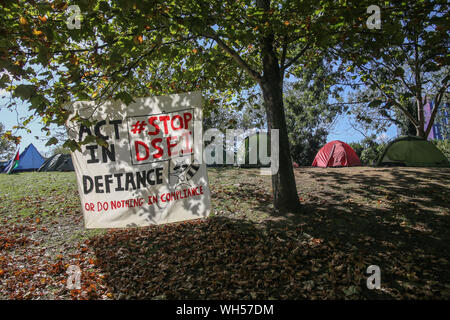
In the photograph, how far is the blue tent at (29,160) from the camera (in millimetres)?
20203

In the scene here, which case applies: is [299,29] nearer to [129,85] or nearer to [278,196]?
[278,196]

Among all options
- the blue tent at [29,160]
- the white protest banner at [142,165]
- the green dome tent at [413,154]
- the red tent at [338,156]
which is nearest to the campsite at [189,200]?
the white protest banner at [142,165]

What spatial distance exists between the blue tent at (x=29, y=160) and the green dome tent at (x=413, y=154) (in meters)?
24.8

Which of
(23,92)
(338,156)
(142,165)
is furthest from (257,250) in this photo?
(338,156)

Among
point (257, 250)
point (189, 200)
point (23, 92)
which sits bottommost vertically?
point (257, 250)

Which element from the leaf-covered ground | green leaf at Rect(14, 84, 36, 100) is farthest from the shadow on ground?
green leaf at Rect(14, 84, 36, 100)

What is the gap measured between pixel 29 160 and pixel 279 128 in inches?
874

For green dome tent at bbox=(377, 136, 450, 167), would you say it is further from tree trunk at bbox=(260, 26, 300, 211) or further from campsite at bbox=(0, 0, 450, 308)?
tree trunk at bbox=(260, 26, 300, 211)

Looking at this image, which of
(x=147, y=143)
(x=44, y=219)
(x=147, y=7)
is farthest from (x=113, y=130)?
(x=44, y=219)

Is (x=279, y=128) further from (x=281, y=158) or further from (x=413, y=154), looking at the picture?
(x=413, y=154)

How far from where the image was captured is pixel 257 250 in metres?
5.11

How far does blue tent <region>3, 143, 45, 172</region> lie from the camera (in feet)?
66.3

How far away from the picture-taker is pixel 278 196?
651 centimetres
